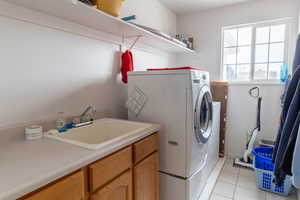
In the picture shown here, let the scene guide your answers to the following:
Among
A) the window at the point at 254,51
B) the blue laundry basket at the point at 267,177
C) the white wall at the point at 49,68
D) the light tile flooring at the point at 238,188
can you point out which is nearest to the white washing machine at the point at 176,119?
the white wall at the point at 49,68

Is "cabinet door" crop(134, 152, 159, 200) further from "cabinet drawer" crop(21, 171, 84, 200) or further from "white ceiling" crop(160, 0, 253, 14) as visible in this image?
"white ceiling" crop(160, 0, 253, 14)

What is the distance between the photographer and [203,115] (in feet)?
5.83

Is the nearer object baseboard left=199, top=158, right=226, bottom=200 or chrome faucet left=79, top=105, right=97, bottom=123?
chrome faucet left=79, top=105, right=97, bottom=123

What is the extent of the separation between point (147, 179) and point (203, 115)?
0.87 metres

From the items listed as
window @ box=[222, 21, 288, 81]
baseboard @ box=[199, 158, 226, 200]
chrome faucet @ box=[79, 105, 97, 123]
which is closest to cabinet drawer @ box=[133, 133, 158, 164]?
chrome faucet @ box=[79, 105, 97, 123]

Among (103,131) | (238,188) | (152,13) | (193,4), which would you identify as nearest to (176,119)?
(103,131)

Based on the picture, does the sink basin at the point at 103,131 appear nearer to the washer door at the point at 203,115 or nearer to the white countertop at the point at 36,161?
the white countertop at the point at 36,161

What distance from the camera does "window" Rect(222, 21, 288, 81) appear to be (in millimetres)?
2551

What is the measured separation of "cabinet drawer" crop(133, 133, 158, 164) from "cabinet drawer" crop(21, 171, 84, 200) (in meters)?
0.44

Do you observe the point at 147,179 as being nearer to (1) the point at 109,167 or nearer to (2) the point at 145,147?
(2) the point at 145,147

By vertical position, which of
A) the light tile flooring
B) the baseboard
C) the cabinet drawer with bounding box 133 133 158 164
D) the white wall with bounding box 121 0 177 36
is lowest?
the light tile flooring

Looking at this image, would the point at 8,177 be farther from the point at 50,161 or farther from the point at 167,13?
the point at 167,13

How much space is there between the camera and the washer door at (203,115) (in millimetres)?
1511

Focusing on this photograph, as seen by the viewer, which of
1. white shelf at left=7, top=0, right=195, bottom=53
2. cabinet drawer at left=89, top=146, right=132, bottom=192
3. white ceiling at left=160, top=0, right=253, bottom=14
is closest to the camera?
cabinet drawer at left=89, top=146, right=132, bottom=192
